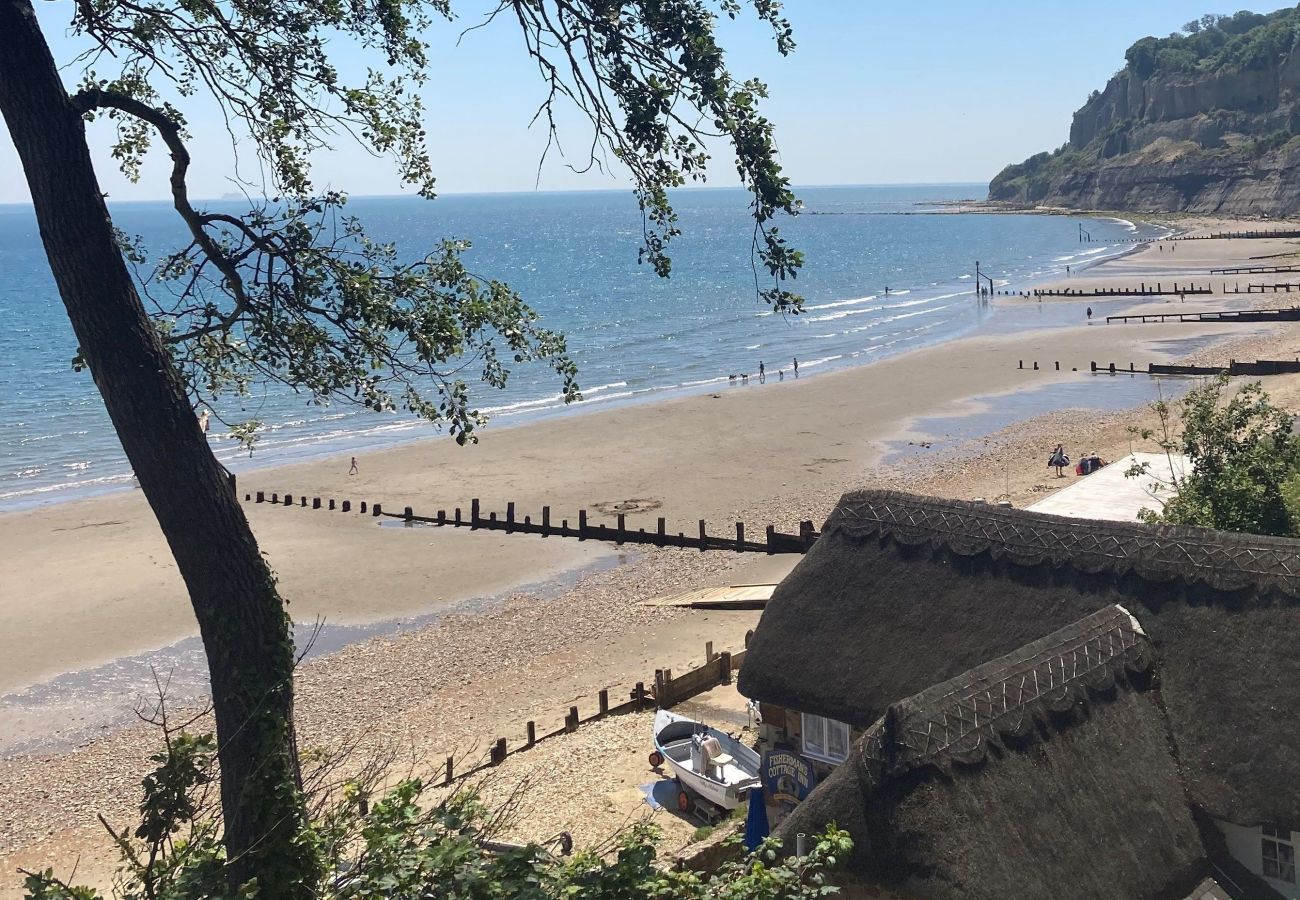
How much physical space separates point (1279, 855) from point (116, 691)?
19679mm

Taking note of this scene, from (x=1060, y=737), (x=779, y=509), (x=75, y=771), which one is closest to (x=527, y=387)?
(x=779, y=509)

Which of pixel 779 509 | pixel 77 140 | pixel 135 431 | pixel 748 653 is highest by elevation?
pixel 77 140

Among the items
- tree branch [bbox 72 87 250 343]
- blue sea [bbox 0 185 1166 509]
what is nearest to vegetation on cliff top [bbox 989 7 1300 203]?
blue sea [bbox 0 185 1166 509]

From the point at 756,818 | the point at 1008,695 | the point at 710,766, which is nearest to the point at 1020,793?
Result: the point at 1008,695

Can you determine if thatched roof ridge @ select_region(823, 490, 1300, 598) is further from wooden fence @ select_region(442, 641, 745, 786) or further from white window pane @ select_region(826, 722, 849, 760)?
wooden fence @ select_region(442, 641, 745, 786)

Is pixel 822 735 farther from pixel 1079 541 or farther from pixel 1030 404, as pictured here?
pixel 1030 404

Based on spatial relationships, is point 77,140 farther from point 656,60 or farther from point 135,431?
point 656,60

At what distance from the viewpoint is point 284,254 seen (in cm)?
630

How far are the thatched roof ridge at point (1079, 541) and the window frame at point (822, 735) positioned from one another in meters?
2.19

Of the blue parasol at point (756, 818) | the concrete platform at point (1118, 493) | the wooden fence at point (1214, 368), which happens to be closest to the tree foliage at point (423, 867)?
the blue parasol at point (756, 818)

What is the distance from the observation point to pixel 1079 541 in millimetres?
11766

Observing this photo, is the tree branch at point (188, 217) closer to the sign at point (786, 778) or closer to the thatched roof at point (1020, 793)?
the thatched roof at point (1020, 793)

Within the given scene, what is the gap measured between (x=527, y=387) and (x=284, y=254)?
4688cm

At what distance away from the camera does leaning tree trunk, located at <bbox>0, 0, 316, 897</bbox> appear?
16.8ft
